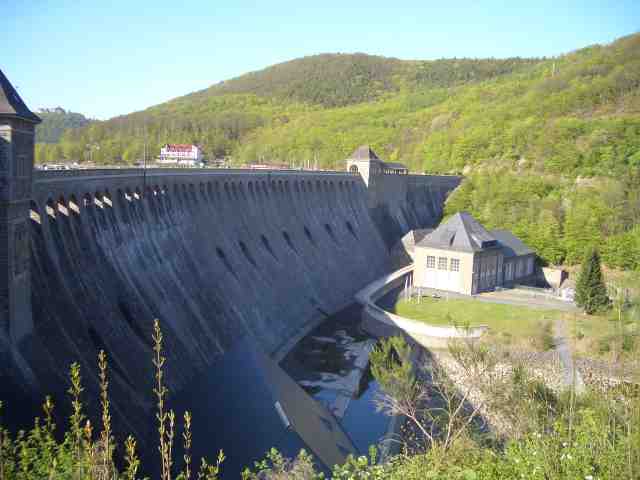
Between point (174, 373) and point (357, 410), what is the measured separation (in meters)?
10.2

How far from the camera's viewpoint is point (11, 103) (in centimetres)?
1833

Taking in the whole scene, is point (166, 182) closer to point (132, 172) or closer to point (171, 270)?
point (132, 172)

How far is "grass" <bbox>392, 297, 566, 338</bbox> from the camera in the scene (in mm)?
38406

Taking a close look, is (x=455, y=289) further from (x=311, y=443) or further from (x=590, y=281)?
(x=311, y=443)

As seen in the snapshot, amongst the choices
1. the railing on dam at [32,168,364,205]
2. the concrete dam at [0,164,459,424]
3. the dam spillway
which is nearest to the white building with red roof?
the railing on dam at [32,168,364,205]

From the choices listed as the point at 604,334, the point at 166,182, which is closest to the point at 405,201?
the point at 604,334

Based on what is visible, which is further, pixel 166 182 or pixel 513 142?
pixel 513 142

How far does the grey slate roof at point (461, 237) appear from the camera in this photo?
161ft

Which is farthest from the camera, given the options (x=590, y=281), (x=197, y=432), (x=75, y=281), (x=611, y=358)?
(x=590, y=281)

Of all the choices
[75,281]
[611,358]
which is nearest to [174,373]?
[75,281]

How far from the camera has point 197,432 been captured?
19.5 m

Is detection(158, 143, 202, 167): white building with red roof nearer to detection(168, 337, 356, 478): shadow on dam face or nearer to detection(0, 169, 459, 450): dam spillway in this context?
detection(0, 169, 459, 450): dam spillway

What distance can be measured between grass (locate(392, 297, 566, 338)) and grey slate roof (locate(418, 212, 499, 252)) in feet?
14.9

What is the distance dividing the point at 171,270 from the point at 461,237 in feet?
86.3
